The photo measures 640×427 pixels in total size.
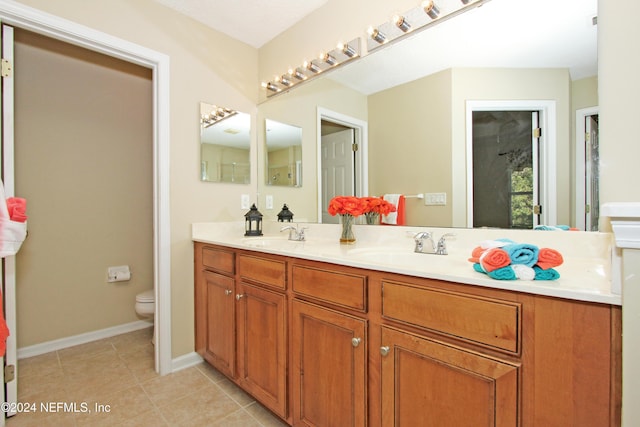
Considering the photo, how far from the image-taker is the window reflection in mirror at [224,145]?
2.13 meters

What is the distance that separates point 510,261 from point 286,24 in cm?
212

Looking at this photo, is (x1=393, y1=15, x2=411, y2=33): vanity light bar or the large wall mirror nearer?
the large wall mirror

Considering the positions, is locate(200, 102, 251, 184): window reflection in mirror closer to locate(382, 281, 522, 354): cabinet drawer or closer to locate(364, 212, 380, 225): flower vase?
locate(364, 212, 380, 225): flower vase

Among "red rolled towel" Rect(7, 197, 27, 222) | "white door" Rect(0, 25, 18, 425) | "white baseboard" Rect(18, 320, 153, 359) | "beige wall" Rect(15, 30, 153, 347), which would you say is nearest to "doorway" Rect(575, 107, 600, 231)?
"red rolled towel" Rect(7, 197, 27, 222)

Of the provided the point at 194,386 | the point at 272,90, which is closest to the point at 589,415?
the point at 194,386

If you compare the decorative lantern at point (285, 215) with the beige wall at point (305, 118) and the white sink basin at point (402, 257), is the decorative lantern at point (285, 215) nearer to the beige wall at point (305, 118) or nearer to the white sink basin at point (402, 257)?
the beige wall at point (305, 118)

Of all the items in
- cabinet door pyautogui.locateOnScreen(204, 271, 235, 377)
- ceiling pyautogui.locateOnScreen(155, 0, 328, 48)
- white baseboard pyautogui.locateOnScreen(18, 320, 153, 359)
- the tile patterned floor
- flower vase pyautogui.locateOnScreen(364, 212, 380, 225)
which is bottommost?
the tile patterned floor

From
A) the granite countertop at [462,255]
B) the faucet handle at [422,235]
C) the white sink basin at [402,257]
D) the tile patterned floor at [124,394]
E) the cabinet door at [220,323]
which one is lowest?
the tile patterned floor at [124,394]

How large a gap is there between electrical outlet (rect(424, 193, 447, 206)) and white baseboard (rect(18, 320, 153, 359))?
107 inches

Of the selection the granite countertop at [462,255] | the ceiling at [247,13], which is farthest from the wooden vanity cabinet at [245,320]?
the ceiling at [247,13]

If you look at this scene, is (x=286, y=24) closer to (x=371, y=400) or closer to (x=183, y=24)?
(x=183, y=24)

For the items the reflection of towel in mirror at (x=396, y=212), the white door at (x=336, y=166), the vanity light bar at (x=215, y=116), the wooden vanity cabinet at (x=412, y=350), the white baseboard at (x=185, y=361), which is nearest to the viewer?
the wooden vanity cabinet at (x=412, y=350)

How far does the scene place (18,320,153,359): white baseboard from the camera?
2.22 metres

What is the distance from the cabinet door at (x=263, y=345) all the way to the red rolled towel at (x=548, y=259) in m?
0.98
